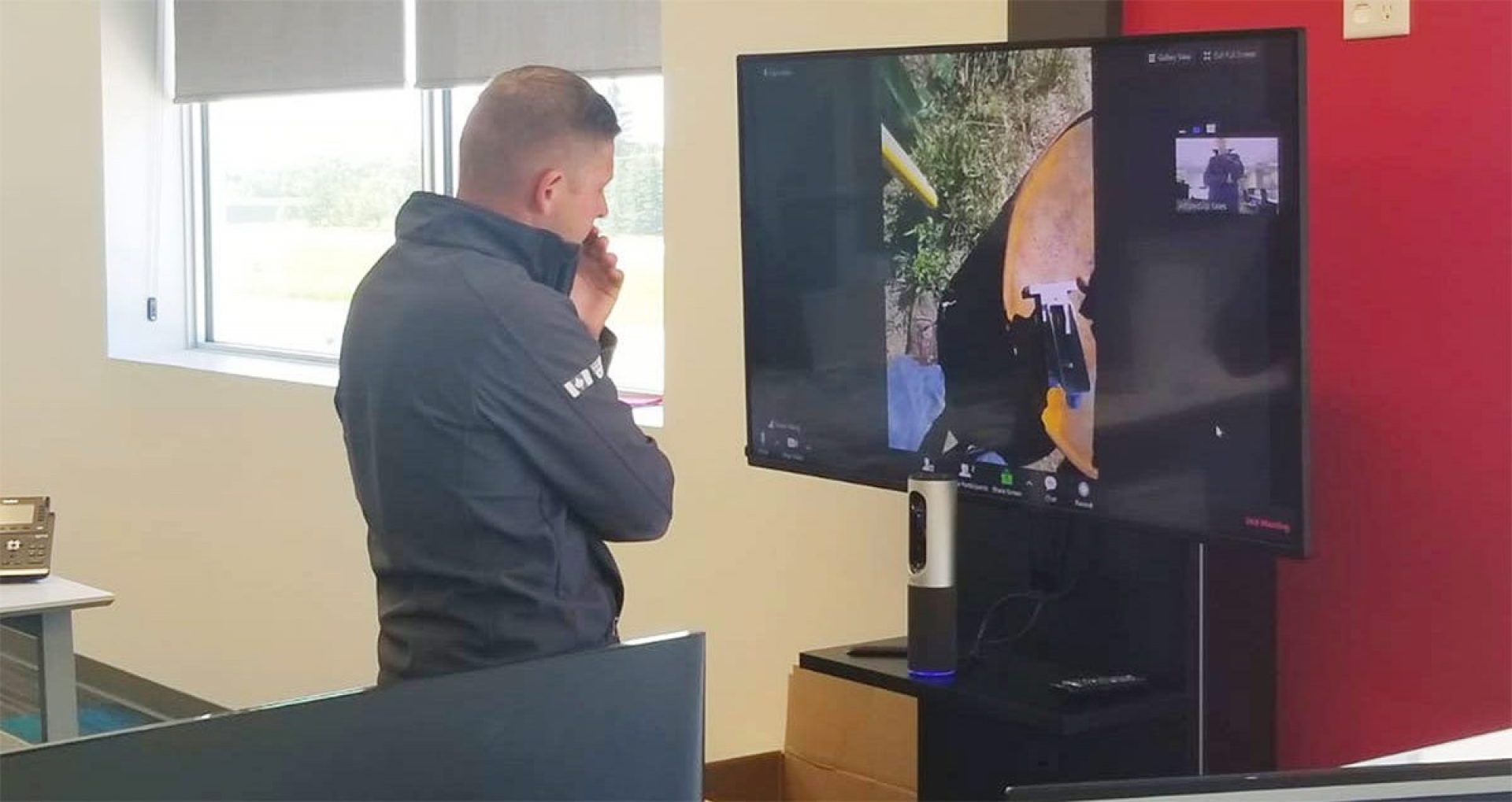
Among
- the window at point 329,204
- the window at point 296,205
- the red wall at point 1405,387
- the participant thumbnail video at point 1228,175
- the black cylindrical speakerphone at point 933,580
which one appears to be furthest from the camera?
the window at point 296,205

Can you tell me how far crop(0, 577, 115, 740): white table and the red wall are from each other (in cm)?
222

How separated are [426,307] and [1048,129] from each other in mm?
831

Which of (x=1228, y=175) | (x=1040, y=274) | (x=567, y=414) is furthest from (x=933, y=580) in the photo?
(x=1228, y=175)

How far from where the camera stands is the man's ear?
2.47m

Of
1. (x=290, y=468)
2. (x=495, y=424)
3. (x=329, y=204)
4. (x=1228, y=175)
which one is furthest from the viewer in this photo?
(x=329, y=204)

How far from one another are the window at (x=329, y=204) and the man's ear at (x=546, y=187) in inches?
60.4

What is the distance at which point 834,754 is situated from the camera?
8.96 ft

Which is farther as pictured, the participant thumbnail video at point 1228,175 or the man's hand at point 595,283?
the man's hand at point 595,283

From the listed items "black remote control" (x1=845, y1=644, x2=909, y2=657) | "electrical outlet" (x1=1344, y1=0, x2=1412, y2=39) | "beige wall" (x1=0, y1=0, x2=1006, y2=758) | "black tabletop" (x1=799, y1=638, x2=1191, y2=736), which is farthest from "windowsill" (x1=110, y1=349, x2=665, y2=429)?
"electrical outlet" (x1=1344, y1=0, x2=1412, y2=39)

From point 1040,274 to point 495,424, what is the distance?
2.41 feet

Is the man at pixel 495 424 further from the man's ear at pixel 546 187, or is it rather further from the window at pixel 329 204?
the window at pixel 329 204

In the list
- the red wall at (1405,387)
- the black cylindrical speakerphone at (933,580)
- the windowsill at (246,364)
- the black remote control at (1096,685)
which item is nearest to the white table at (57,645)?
the windowsill at (246,364)

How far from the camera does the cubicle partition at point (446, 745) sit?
748 millimetres

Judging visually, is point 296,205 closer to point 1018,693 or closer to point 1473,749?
point 1018,693
